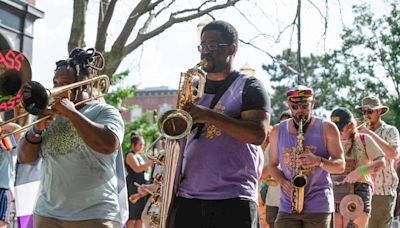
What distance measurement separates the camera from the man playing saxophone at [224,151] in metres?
3.98

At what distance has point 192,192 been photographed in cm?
408

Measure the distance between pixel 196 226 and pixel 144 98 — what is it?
75672 millimetres

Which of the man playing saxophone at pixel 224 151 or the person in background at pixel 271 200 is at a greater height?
the man playing saxophone at pixel 224 151

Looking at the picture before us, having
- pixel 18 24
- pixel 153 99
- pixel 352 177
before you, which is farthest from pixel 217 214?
pixel 153 99

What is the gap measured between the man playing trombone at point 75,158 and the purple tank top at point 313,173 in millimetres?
1918

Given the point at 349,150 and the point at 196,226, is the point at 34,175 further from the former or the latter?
the point at 349,150

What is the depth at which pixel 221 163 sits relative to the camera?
158 inches

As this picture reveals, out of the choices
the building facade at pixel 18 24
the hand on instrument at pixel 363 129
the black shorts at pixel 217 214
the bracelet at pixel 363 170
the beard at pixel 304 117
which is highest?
the building facade at pixel 18 24

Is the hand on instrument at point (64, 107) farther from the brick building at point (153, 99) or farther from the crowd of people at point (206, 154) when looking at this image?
the brick building at point (153, 99)

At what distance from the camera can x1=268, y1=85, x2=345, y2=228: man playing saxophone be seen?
591cm

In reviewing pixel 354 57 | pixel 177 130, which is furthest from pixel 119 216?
pixel 354 57

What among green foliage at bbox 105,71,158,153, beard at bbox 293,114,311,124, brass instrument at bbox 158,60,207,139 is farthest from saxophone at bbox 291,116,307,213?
green foliage at bbox 105,71,158,153

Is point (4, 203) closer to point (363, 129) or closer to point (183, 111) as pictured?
point (363, 129)

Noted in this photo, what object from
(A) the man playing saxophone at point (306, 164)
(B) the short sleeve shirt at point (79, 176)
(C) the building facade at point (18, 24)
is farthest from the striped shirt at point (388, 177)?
(C) the building facade at point (18, 24)
